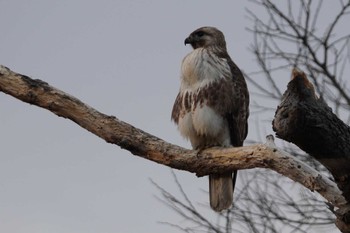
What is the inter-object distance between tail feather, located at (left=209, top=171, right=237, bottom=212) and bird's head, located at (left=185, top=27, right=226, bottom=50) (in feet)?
4.49

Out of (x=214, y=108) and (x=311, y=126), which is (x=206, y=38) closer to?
(x=214, y=108)

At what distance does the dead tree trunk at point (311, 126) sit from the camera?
3754mm

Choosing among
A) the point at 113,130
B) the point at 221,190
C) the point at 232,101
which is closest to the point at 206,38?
the point at 232,101

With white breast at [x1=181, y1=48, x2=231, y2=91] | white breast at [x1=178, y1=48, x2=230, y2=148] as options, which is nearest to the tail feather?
white breast at [x1=178, y1=48, x2=230, y2=148]

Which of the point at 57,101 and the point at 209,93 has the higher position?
the point at 209,93

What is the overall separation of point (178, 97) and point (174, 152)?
1.22 meters

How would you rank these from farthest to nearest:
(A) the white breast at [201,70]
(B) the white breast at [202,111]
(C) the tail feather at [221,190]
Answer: (A) the white breast at [201,70] < (B) the white breast at [202,111] < (C) the tail feather at [221,190]

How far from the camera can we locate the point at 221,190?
557 cm

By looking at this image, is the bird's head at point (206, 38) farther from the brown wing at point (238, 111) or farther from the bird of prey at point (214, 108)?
the brown wing at point (238, 111)

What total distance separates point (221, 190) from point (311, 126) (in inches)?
75.6

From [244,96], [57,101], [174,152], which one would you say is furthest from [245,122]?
[57,101]

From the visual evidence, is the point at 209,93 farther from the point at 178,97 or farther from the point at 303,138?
the point at 303,138

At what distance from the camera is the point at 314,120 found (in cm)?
375

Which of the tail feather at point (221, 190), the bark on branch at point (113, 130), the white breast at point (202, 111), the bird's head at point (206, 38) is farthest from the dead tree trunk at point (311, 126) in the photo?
the bird's head at point (206, 38)
